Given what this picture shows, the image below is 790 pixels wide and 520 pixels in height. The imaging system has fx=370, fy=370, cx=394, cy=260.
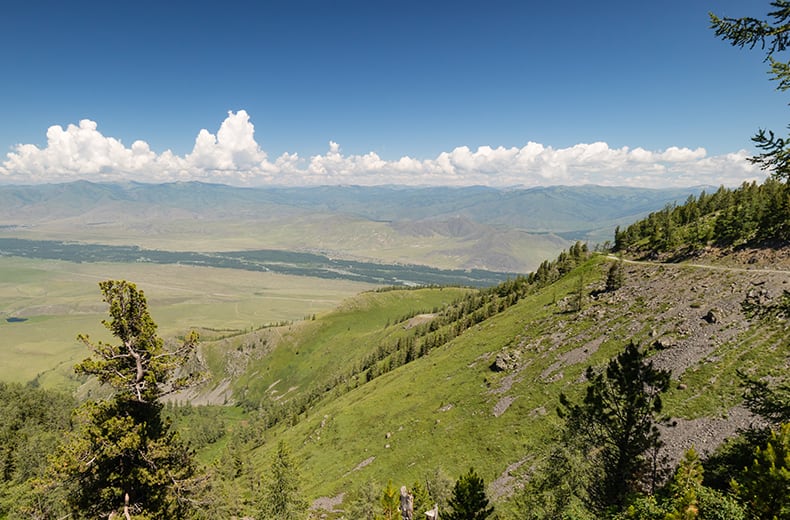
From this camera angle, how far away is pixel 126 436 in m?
18.2

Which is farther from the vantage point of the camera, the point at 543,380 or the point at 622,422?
the point at 543,380

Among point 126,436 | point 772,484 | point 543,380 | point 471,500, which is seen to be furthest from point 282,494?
point 543,380

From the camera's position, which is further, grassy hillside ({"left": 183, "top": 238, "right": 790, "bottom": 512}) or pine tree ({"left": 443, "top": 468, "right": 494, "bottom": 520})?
grassy hillside ({"left": 183, "top": 238, "right": 790, "bottom": 512})

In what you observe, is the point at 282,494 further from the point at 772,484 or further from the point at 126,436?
the point at 772,484

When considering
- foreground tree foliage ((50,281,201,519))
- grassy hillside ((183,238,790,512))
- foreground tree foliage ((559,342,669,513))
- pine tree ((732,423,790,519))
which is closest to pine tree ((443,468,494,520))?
foreground tree foliage ((559,342,669,513))

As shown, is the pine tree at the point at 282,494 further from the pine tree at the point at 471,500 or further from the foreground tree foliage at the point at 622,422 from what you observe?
the foreground tree foliage at the point at 622,422

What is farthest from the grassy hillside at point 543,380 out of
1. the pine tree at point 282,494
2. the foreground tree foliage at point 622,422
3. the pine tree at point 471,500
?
the pine tree at point 282,494

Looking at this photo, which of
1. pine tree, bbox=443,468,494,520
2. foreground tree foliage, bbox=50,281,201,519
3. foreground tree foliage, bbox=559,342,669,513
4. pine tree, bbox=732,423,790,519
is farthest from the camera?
pine tree, bbox=443,468,494,520

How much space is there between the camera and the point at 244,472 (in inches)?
3561

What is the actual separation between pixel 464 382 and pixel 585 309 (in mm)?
32851

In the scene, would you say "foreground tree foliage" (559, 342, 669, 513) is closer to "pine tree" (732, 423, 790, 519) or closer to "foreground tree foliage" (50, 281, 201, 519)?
"pine tree" (732, 423, 790, 519)

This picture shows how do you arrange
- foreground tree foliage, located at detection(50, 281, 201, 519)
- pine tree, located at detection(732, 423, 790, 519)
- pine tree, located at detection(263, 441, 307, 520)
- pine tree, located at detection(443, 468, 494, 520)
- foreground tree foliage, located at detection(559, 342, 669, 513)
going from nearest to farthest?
pine tree, located at detection(732, 423, 790, 519), foreground tree foliage, located at detection(50, 281, 201, 519), foreground tree foliage, located at detection(559, 342, 669, 513), pine tree, located at detection(443, 468, 494, 520), pine tree, located at detection(263, 441, 307, 520)

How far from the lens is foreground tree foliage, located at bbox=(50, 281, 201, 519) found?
1828 centimetres

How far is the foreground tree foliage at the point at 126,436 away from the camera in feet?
60.0
